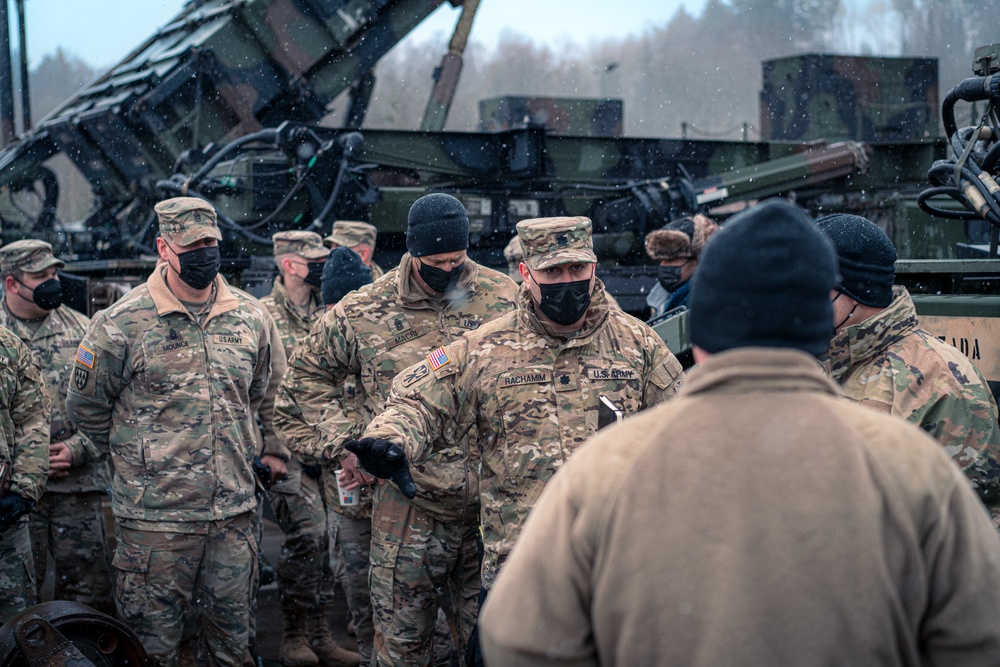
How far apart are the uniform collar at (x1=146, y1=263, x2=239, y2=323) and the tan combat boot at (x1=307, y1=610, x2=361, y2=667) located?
190 cm

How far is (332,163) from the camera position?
9.45m

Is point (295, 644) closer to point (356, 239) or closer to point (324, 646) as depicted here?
point (324, 646)

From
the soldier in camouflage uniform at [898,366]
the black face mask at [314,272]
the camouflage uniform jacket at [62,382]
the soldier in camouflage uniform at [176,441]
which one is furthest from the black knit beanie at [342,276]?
the soldier in camouflage uniform at [898,366]

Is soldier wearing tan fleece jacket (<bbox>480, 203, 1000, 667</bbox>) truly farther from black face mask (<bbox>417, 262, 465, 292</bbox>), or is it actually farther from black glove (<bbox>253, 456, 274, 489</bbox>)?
black glove (<bbox>253, 456, 274, 489</bbox>)

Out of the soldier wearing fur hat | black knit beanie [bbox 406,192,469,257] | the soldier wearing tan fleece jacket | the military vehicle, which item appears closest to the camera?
the soldier wearing tan fleece jacket

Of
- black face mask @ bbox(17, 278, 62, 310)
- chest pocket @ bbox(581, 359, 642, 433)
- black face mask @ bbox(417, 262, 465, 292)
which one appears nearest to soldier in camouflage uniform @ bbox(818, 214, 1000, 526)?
chest pocket @ bbox(581, 359, 642, 433)

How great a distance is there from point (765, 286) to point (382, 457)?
6.04 ft

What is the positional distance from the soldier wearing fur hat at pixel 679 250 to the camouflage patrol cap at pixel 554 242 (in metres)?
2.45

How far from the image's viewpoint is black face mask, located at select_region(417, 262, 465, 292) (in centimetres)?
440

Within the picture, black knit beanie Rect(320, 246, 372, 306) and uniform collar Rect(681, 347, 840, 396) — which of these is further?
black knit beanie Rect(320, 246, 372, 306)

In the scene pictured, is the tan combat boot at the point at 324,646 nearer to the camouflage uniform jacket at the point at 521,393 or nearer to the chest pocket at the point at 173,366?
the chest pocket at the point at 173,366

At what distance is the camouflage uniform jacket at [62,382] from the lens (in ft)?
18.7

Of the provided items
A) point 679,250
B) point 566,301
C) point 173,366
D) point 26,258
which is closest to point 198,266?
point 173,366

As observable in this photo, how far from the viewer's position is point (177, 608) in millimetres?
4570
